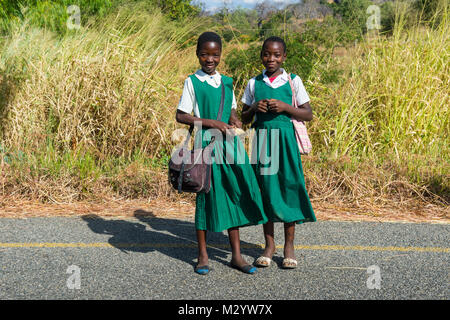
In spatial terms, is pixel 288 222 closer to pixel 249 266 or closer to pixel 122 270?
pixel 249 266

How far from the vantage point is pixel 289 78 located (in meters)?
3.88

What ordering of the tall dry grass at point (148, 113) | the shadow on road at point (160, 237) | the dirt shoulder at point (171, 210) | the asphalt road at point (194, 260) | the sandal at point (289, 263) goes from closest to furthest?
the asphalt road at point (194, 260) → the sandal at point (289, 263) → the shadow on road at point (160, 237) → the dirt shoulder at point (171, 210) → the tall dry grass at point (148, 113)

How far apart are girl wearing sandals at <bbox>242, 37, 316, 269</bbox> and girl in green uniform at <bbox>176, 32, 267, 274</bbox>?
136mm

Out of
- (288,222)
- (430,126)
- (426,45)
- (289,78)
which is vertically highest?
(426,45)

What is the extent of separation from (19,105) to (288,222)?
4591mm

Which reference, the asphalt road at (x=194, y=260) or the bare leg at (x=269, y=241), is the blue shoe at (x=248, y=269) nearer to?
the asphalt road at (x=194, y=260)

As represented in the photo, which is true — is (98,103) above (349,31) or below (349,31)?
below

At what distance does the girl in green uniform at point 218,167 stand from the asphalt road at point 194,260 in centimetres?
34

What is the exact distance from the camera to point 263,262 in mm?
3803

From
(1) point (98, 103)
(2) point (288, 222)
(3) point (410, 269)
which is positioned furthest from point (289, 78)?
(1) point (98, 103)

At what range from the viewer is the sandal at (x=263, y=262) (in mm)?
3803

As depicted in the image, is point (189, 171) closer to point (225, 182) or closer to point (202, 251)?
point (225, 182)

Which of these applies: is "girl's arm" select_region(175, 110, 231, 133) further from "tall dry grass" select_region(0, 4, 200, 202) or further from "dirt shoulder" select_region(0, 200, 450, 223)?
"tall dry grass" select_region(0, 4, 200, 202)

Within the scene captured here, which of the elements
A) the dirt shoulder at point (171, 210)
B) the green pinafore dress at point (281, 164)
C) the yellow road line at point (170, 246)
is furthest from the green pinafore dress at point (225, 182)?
the dirt shoulder at point (171, 210)
